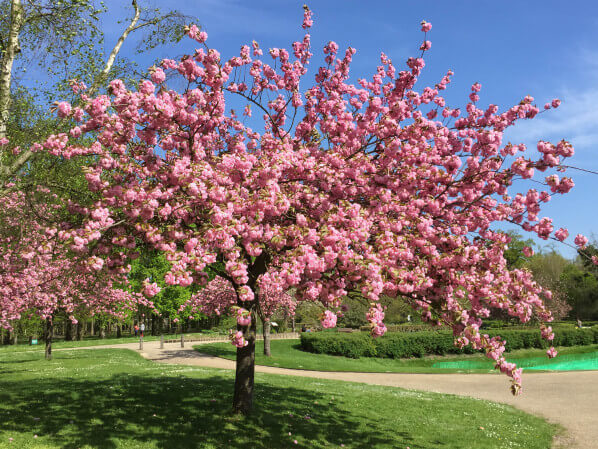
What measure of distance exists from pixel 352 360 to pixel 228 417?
21852mm

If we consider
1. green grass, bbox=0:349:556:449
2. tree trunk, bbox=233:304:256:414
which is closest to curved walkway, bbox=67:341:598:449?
green grass, bbox=0:349:556:449

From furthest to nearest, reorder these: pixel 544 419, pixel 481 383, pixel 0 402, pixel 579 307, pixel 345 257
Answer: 1. pixel 579 307
2. pixel 481 383
3. pixel 544 419
4. pixel 0 402
5. pixel 345 257

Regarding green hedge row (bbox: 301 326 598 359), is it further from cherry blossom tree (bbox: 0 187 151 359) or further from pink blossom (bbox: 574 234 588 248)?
pink blossom (bbox: 574 234 588 248)

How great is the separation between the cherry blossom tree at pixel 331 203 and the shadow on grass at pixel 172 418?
3.48 metres

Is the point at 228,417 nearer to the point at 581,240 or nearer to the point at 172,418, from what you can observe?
the point at 172,418

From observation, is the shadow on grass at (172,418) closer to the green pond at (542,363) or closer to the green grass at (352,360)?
the green grass at (352,360)

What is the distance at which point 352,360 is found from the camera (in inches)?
1228

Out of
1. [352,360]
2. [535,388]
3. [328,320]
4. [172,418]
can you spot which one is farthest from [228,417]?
[352,360]

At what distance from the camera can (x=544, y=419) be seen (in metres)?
13.8

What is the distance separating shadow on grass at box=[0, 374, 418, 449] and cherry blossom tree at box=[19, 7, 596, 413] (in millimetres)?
3480

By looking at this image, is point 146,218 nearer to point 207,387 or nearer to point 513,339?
point 207,387

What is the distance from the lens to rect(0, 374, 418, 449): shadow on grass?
9242 millimetres

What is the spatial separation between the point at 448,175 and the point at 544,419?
1024cm

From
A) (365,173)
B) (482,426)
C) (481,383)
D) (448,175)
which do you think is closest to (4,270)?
(365,173)
